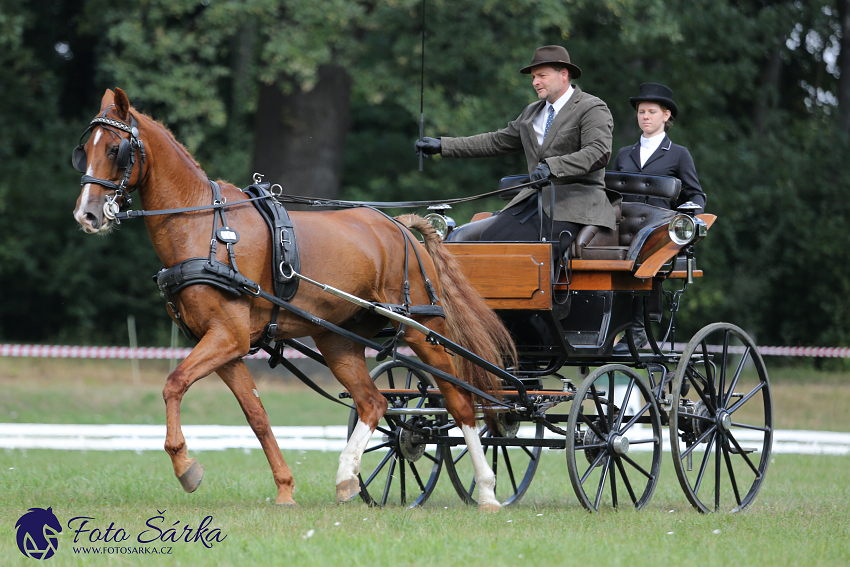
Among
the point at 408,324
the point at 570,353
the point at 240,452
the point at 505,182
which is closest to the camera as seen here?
the point at 408,324

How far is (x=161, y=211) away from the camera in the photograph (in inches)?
215

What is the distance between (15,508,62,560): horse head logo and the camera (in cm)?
450

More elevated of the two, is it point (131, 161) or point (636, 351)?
point (131, 161)

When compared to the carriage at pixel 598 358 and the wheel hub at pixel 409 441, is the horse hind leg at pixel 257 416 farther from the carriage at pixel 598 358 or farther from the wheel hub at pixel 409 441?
the wheel hub at pixel 409 441

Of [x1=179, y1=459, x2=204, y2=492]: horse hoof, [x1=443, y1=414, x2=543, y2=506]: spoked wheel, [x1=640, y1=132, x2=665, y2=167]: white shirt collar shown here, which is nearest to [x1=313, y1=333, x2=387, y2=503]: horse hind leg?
[x1=443, y1=414, x2=543, y2=506]: spoked wheel

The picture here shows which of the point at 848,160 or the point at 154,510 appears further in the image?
the point at 848,160

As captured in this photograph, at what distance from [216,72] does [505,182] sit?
823 cm

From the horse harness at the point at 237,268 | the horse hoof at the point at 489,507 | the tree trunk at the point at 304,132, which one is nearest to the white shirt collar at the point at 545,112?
the horse harness at the point at 237,268

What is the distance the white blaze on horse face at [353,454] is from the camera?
6012 mm

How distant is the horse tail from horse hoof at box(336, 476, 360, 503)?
0.98 m

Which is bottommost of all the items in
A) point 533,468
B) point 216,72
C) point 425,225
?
point 533,468

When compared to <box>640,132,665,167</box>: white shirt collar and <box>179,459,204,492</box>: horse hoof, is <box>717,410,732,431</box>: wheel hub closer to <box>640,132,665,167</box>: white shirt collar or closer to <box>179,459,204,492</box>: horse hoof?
<box>640,132,665,167</box>: white shirt collar

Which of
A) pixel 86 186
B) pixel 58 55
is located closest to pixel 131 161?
pixel 86 186

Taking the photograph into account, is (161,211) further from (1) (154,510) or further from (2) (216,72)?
(2) (216,72)
